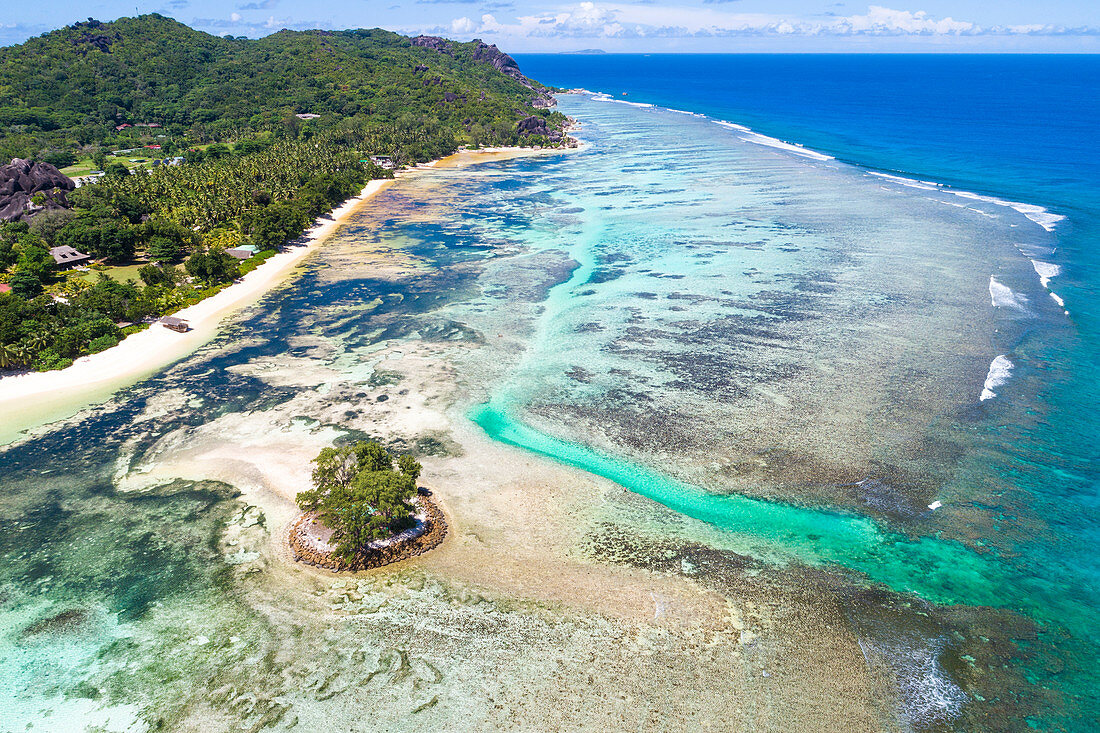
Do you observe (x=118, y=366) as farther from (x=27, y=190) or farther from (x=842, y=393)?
(x=842, y=393)

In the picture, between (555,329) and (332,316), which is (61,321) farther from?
(555,329)

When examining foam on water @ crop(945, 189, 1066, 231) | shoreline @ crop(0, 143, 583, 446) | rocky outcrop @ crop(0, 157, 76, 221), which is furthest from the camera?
foam on water @ crop(945, 189, 1066, 231)

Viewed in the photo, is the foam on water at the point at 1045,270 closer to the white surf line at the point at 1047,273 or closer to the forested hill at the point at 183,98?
the white surf line at the point at 1047,273

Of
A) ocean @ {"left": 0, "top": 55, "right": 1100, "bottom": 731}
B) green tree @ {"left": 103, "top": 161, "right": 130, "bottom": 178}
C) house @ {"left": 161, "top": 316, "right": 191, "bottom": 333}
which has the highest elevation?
green tree @ {"left": 103, "top": 161, "right": 130, "bottom": 178}

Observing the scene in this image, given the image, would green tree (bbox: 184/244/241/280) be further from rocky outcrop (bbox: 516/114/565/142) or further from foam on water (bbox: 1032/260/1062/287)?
rocky outcrop (bbox: 516/114/565/142)

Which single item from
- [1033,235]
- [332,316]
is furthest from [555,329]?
[1033,235]

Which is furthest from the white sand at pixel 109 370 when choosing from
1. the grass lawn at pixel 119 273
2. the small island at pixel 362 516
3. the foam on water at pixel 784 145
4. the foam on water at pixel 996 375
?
the foam on water at pixel 784 145

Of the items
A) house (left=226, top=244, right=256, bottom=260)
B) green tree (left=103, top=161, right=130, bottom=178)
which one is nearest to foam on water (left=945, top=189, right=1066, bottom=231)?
house (left=226, top=244, right=256, bottom=260)

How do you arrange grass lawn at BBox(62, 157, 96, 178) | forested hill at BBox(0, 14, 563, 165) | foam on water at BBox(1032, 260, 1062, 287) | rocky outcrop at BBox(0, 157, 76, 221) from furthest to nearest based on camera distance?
1. forested hill at BBox(0, 14, 563, 165)
2. grass lawn at BBox(62, 157, 96, 178)
3. rocky outcrop at BBox(0, 157, 76, 221)
4. foam on water at BBox(1032, 260, 1062, 287)
